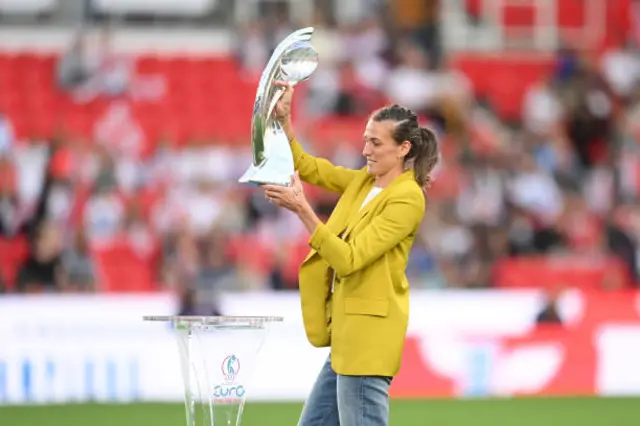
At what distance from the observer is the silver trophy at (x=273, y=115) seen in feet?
18.0

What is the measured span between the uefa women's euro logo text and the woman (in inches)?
15.0

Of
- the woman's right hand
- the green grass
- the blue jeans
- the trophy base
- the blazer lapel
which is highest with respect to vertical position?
the woman's right hand

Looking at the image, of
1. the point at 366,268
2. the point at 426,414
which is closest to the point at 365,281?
the point at 366,268

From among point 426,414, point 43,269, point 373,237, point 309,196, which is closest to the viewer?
point 373,237

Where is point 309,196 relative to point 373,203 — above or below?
below

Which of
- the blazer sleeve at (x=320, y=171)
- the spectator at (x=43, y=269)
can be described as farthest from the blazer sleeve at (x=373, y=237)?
the spectator at (x=43, y=269)

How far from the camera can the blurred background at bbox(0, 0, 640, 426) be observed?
12.5 metres

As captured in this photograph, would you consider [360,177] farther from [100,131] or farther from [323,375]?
[100,131]

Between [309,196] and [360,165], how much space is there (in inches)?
30.1

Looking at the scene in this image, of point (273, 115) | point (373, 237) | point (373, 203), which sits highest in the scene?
point (273, 115)

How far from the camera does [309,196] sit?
50.1 ft

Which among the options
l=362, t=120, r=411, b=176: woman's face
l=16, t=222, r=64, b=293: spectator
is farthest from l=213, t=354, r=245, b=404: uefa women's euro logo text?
l=16, t=222, r=64, b=293: spectator

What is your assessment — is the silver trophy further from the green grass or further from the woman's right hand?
the green grass

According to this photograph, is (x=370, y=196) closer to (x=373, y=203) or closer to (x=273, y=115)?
(x=373, y=203)
